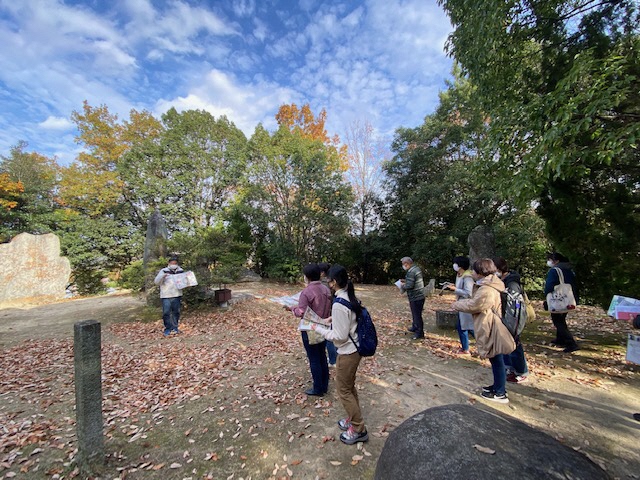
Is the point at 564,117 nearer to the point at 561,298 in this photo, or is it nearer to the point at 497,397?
the point at 561,298

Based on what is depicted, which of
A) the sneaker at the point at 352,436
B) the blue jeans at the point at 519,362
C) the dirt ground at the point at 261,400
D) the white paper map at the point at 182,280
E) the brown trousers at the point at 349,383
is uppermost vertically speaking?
the white paper map at the point at 182,280

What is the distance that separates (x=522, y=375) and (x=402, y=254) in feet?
39.1

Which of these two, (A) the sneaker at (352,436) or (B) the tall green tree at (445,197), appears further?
(B) the tall green tree at (445,197)

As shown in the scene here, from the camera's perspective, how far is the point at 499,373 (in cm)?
372

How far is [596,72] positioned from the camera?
382 cm

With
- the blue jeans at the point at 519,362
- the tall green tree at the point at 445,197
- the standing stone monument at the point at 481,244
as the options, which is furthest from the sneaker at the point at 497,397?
the tall green tree at the point at 445,197

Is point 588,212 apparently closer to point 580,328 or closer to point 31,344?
point 580,328

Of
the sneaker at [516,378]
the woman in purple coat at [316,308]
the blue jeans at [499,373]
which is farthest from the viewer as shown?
the sneaker at [516,378]

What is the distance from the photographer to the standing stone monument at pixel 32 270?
11009 millimetres

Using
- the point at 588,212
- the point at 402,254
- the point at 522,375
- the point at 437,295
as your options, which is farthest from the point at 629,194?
the point at 402,254

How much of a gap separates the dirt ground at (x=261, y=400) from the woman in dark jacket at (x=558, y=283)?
0.75 ft

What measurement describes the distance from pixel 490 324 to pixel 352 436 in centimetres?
210

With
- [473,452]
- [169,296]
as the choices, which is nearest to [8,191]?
[169,296]

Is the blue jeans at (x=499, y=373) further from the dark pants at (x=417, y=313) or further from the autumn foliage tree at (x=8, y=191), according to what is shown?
the autumn foliage tree at (x=8, y=191)
